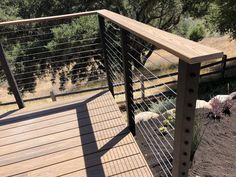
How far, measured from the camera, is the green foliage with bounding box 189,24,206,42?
1714 cm

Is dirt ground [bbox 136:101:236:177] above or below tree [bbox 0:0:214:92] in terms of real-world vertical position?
above

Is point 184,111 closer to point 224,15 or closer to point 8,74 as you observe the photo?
point 8,74

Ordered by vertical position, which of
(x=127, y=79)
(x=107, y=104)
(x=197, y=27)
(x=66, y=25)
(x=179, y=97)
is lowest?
(x=197, y=27)

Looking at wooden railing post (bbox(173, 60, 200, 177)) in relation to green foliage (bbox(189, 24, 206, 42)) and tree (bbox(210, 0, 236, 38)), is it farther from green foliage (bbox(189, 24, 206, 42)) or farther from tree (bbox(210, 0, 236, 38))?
green foliage (bbox(189, 24, 206, 42))

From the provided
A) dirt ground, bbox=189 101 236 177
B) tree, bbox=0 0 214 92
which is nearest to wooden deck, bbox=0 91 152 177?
dirt ground, bbox=189 101 236 177

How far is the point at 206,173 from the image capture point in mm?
2111

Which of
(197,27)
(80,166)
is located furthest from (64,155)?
(197,27)

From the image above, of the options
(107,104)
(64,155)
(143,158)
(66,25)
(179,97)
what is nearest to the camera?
(179,97)

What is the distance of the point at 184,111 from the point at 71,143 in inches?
63.0

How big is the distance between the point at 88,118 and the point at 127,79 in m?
0.77

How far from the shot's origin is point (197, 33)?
17359 millimetres

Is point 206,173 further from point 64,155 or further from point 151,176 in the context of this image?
point 64,155

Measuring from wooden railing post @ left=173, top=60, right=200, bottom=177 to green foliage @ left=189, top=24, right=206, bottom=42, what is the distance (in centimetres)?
1649

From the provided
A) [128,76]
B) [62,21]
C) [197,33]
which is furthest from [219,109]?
[197,33]
